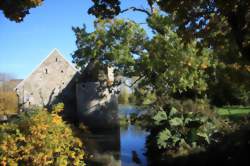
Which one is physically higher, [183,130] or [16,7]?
[16,7]

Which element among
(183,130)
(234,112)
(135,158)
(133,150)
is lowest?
(135,158)

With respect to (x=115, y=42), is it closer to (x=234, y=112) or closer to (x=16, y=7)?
(x=234, y=112)

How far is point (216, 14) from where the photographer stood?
11883 mm

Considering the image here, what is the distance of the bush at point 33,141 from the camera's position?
35.3 ft

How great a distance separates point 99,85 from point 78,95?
5140 mm

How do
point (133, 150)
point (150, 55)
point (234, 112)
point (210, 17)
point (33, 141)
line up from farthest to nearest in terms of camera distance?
point (234, 112), point (150, 55), point (133, 150), point (210, 17), point (33, 141)

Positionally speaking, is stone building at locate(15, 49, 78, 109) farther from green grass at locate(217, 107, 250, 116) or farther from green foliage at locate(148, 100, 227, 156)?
green foliage at locate(148, 100, 227, 156)

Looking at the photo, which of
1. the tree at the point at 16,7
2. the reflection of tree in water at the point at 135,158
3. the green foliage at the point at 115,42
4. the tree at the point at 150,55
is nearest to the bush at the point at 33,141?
the tree at the point at 16,7

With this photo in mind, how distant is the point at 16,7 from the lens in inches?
367

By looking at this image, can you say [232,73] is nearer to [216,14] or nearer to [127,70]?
[216,14]

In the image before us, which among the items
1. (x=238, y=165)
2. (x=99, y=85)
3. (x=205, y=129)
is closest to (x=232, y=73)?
(x=238, y=165)

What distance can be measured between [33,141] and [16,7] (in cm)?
362

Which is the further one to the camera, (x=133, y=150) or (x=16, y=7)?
(x=133, y=150)

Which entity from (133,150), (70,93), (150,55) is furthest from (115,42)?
(70,93)
